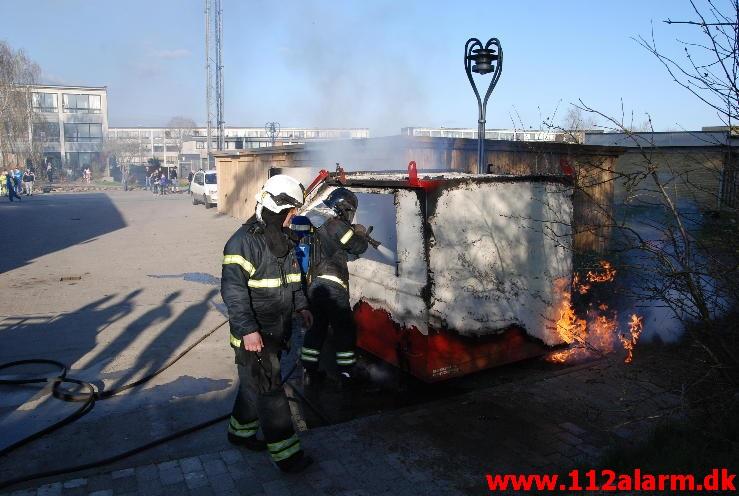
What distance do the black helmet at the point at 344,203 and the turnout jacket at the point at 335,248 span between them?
0.07 meters

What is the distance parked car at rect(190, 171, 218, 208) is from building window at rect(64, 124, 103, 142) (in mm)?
44255

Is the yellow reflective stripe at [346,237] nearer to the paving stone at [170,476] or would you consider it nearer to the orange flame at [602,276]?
the orange flame at [602,276]

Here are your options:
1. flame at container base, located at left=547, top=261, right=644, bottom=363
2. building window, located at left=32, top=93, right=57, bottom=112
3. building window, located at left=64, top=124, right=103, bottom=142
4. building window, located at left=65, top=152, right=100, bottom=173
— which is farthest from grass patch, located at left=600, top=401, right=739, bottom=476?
building window, located at left=64, top=124, right=103, bottom=142

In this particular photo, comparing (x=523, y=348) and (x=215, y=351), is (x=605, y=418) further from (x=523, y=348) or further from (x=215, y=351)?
(x=215, y=351)

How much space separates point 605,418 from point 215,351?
4.00 metres

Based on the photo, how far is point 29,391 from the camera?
16.2 ft

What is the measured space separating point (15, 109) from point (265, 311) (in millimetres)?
53400

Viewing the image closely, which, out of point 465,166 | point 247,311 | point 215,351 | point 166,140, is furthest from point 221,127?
point 166,140

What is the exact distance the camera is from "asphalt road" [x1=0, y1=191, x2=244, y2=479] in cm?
424

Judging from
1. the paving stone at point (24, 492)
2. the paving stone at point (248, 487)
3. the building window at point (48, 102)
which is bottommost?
the paving stone at point (248, 487)

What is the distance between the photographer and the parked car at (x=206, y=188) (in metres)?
25.2

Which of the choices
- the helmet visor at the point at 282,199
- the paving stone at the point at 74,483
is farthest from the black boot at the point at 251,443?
the helmet visor at the point at 282,199

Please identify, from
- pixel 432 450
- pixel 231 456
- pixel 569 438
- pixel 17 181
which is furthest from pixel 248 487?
pixel 17 181

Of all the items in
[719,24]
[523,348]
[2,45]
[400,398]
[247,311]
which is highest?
[2,45]
